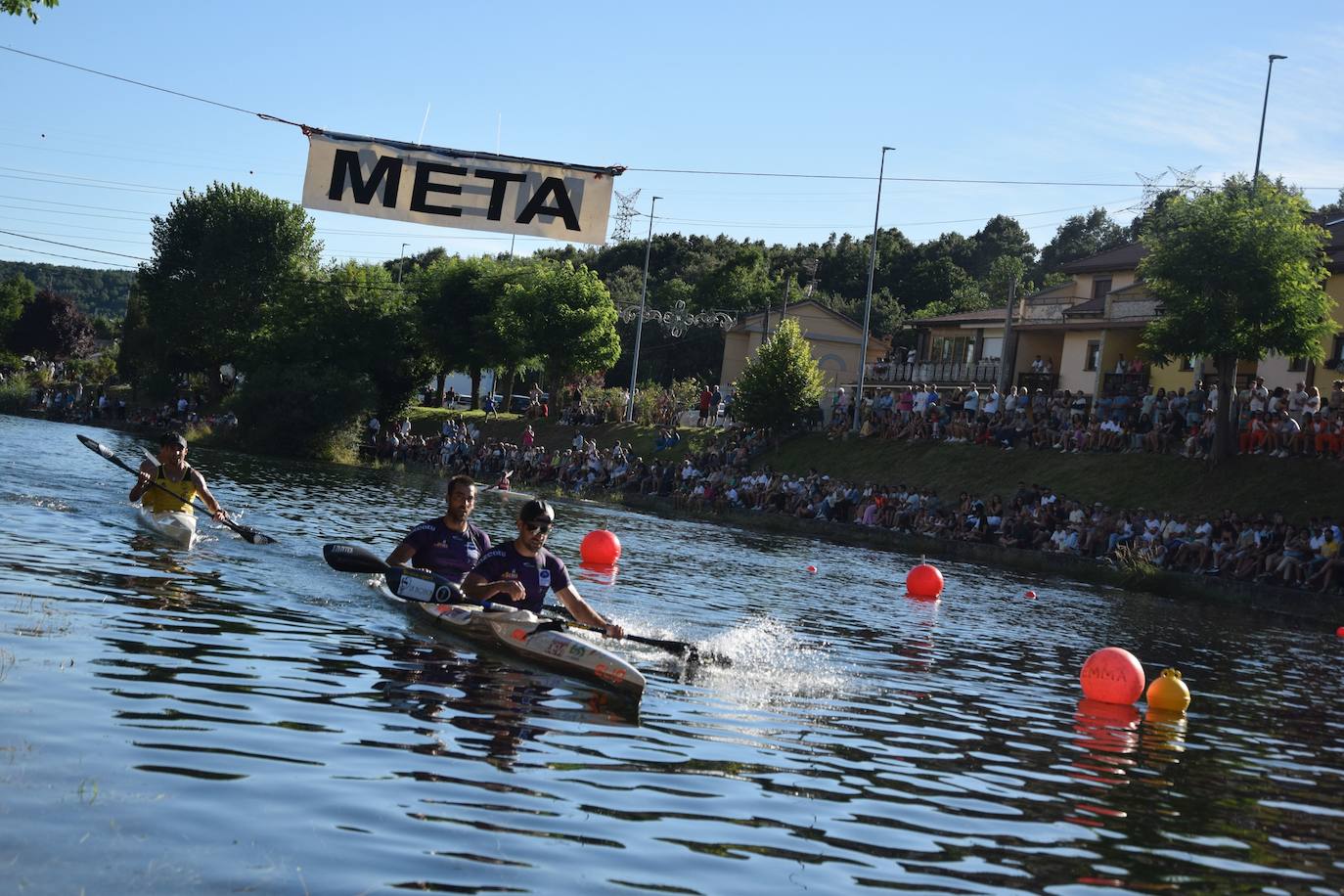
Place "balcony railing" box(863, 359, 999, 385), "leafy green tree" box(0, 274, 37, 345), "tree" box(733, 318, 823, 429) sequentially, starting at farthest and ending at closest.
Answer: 1. "leafy green tree" box(0, 274, 37, 345)
2. "balcony railing" box(863, 359, 999, 385)
3. "tree" box(733, 318, 823, 429)

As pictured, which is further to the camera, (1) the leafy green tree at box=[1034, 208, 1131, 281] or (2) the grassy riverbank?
(1) the leafy green tree at box=[1034, 208, 1131, 281]

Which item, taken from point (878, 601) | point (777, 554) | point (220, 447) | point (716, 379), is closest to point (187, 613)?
point (878, 601)

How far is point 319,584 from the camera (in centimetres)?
1572

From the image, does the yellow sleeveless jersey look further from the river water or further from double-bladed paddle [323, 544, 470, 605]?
double-bladed paddle [323, 544, 470, 605]

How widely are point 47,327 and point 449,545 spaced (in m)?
119

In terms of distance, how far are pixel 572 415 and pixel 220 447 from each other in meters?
14.9

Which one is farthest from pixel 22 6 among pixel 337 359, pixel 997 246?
pixel 997 246

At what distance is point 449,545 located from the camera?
13.8 m

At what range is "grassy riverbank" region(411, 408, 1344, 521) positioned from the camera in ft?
100

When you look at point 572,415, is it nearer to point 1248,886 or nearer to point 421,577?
point 421,577

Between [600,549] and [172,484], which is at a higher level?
[172,484]

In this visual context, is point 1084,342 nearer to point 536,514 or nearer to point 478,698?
point 536,514

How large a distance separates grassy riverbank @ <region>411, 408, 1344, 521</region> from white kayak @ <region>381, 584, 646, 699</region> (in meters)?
22.5

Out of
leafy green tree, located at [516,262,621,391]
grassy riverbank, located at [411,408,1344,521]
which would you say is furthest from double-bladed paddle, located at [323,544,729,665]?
leafy green tree, located at [516,262,621,391]
